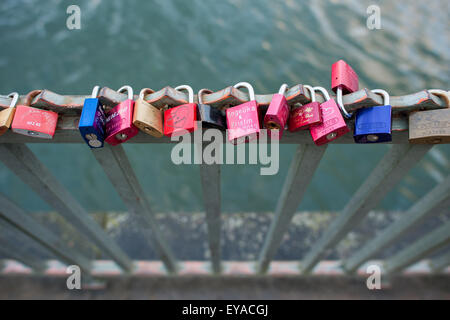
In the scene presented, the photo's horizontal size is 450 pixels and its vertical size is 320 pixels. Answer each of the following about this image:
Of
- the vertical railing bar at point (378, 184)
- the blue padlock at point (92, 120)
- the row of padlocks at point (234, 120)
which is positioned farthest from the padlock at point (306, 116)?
the blue padlock at point (92, 120)

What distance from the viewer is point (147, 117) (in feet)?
3.44

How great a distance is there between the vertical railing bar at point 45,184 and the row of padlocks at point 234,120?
0.90 ft

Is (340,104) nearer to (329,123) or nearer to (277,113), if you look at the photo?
(329,123)

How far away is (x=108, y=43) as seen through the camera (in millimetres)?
5227

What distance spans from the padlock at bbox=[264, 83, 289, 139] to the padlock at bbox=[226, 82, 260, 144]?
0.15ft

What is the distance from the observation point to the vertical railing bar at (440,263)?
8.42 ft

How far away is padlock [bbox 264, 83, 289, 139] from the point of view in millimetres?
1010

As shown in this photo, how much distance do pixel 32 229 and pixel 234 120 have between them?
153 cm

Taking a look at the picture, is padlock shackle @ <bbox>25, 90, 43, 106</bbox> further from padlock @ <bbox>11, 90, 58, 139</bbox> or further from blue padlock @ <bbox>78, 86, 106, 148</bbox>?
blue padlock @ <bbox>78, 86, 106, 148</bbox>

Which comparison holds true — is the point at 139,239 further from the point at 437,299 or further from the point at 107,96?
the point at 437,299

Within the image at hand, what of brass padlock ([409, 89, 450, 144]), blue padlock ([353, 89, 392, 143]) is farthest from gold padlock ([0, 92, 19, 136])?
brass padlock ([409, 89, 450, 144])

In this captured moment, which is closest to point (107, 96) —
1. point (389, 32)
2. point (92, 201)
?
point (92, 201)

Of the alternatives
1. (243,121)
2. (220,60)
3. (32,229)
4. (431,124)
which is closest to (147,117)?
(243,121)

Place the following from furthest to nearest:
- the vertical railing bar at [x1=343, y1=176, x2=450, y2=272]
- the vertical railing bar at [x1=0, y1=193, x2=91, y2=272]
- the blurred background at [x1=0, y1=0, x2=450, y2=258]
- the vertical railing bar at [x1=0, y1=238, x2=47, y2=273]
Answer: the blurred background at [x1=0, y1=0, x2=450, y2=258]
the vertical railing bar at [x1=0, y1=238, x2=47, y2=273]
the vertical railing bar at [x1=0, y1=193, x2=91, y2=272]
the vertical railing bar at [x1=343, y1=176, x2=450, y2=272]
